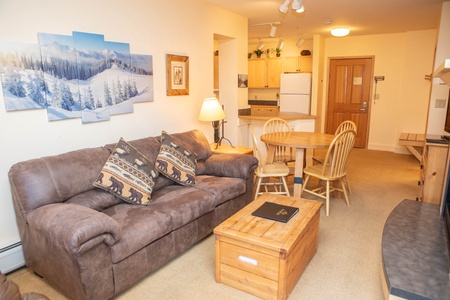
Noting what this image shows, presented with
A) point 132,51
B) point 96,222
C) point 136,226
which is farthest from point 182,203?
point 132,51

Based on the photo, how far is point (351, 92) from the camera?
7.00m

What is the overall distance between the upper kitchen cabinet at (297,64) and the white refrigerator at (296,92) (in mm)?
375

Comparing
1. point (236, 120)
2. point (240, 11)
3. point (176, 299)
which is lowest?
point (176, 299)

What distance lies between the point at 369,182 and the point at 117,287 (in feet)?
12.5

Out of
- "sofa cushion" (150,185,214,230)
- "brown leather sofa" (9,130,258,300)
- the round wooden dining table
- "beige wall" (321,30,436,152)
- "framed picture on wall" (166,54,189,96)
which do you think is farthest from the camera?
"beige wall" (321,30,436,152)

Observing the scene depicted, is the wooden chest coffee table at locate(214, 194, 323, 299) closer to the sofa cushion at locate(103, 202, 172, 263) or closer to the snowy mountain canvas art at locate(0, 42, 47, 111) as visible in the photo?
the sofa cushion at locate(103, 202, 172, 263)

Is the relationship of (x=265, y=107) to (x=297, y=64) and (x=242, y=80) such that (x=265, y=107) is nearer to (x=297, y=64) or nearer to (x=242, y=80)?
(x=297, y=64)

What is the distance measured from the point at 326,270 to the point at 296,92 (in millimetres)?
5110

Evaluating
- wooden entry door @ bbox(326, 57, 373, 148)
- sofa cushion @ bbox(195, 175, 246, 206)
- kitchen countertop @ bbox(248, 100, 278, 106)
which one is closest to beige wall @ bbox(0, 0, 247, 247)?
sofa cushion @ bbox(195, 175, 246, 206)

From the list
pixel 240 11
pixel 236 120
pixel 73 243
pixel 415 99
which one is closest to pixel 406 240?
pixel 73 243

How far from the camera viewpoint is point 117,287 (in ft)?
6.74

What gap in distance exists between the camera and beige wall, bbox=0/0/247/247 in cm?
236

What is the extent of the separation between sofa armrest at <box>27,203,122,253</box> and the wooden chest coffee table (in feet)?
2.35

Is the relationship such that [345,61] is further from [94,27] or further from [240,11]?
[94,27]
